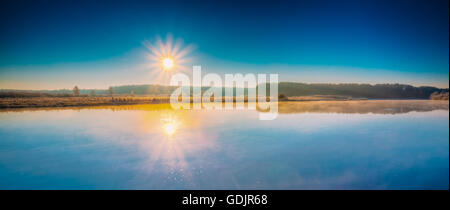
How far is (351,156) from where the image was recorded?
5.98 m

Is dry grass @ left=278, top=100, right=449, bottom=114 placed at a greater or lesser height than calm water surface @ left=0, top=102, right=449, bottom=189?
greater

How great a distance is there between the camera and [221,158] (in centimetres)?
569

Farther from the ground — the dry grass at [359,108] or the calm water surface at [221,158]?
the dry grass at [359,108]

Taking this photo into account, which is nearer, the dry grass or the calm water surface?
the calm water surface

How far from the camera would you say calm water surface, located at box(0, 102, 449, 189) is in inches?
175

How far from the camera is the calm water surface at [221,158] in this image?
444cm

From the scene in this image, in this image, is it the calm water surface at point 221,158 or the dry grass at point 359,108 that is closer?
the calm water surface at point 221,158

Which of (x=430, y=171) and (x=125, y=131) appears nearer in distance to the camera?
(x=430, y=171)

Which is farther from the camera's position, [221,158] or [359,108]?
[359,108]
